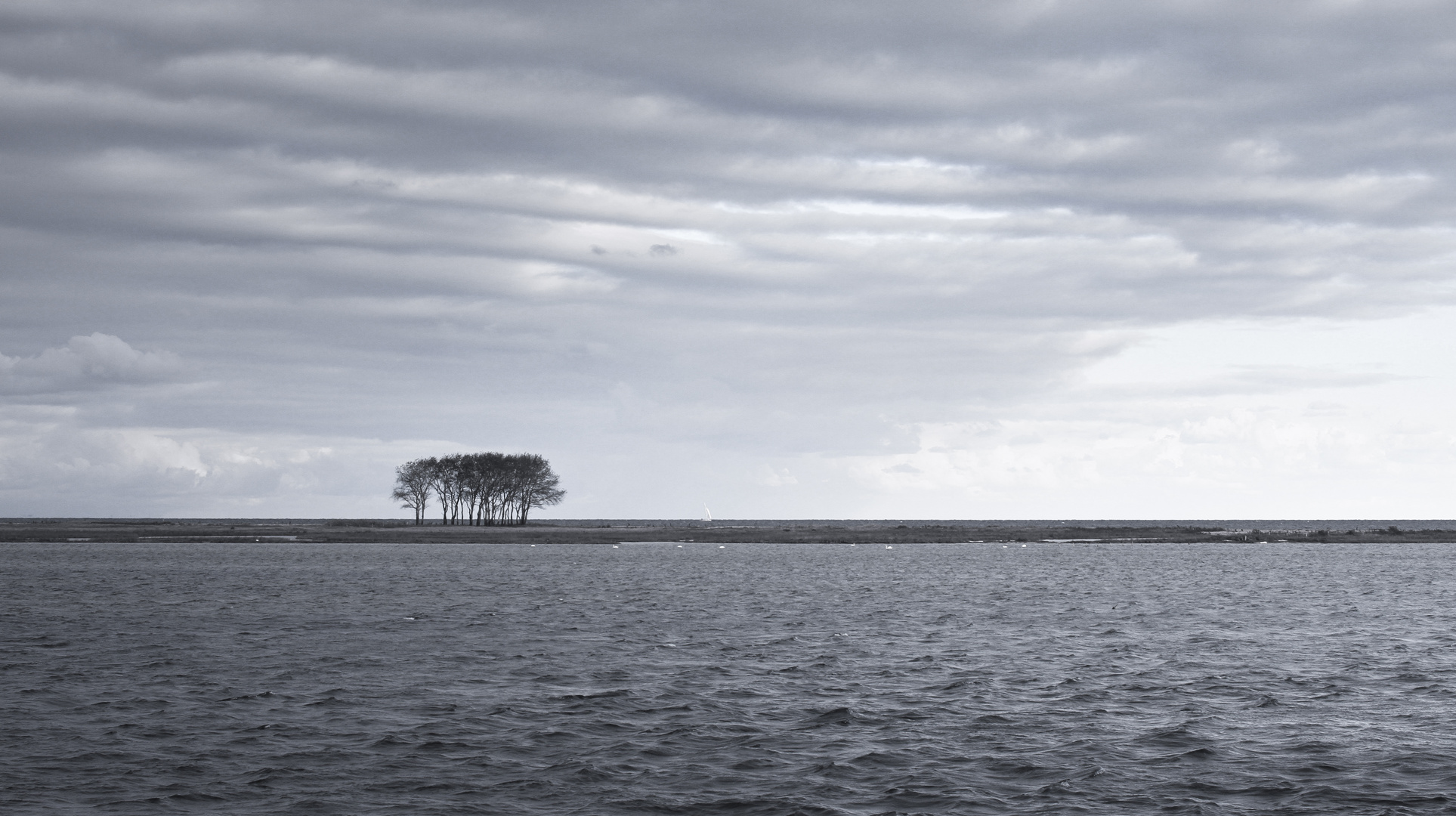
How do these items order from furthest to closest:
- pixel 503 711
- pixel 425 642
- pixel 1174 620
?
pixel 1174 620 → pixel 425 642 → pixel 503 711

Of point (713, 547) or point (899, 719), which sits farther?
point (713, 547)

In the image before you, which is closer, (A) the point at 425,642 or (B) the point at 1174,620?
(A) the point at 425,642

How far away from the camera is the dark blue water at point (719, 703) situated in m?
24.1

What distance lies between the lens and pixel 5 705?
33031mm

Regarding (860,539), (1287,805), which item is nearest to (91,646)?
(1287,805)

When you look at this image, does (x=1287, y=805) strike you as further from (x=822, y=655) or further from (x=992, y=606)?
(x=992, y=606)

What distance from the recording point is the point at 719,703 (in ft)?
112

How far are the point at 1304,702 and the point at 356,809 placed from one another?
86.8 feet

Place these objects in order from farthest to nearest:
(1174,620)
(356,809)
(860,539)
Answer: (860,539), (1174,620), (356,809)

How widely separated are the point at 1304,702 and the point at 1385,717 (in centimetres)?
247

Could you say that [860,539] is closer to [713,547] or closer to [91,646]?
[713,547]

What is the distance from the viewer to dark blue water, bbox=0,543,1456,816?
2411cm

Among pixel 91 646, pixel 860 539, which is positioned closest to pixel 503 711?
pixel 91 646

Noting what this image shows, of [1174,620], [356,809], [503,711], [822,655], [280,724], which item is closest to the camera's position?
[356,809]
